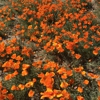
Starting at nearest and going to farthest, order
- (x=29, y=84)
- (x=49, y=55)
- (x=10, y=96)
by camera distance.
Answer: (x=10, y=96)
(x=29, y=84)
(x=49, y=55)

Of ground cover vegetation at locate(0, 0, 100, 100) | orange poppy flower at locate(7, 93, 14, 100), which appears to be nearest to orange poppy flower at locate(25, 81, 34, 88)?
ground cover vegetation at locate(0, 0, 100, 100)

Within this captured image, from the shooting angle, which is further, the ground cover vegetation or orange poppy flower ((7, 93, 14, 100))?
the ground cover vegetation

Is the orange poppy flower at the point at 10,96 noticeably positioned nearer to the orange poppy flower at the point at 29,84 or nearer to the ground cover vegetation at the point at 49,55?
the ground cover vegetation at the point at 49,55

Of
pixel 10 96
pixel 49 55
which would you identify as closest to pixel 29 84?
pixel 10 96

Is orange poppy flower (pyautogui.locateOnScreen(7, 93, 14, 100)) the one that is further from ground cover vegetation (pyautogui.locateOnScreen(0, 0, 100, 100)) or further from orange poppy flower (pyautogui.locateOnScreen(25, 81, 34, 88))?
orange poppy flower (pyautogui.locateOnScreen(25, 81, 34, 88))

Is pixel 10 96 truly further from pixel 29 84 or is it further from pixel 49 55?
pixel 49 55

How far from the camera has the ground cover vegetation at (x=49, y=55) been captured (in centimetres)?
478

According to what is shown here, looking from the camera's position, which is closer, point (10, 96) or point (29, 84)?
point (10, 96)

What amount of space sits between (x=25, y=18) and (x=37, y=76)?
3056 millimetres

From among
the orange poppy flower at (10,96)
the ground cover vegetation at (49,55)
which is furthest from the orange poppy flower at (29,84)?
the orange poppy flower at (10,96)

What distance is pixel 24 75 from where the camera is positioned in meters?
5.27

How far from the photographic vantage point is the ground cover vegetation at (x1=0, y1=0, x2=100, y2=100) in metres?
4.78

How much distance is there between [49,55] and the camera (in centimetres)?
630

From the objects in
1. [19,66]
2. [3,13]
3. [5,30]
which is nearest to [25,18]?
[5,30]
